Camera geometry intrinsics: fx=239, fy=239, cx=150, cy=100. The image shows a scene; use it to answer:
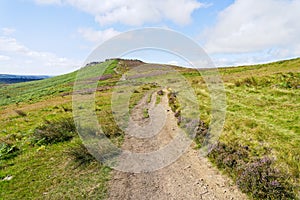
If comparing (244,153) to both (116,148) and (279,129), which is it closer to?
(279,129)

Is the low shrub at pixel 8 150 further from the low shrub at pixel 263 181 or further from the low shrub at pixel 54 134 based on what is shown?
the low shrub at pixel 263 181

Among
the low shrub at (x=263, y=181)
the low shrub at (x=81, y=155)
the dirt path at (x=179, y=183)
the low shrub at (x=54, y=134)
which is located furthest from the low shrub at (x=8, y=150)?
the low shrub at (x=263, y=181)

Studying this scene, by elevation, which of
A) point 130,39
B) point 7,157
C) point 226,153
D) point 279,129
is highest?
point 130,39

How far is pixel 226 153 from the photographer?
33.9ft

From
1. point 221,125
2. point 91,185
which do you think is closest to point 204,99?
point 221,125

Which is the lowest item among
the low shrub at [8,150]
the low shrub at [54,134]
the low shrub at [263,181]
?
the low shrub at [8,150]

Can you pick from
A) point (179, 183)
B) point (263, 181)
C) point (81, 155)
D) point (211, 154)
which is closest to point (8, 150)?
point (81, 155)

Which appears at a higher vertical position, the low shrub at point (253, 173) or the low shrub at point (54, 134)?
the low shrub at point (253, 173)

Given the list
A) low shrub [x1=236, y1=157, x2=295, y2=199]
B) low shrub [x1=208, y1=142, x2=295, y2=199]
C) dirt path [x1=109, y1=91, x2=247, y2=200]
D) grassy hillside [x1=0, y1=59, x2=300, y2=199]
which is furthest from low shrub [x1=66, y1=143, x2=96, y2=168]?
low shrub [x1=236, y1=157, x2=295, y2=199]

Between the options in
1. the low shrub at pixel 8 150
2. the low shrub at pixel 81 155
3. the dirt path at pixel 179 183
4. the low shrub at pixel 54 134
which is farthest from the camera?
the low shrub at pixel 54 134

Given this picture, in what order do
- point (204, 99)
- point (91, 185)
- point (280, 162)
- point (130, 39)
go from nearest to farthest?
point (280, 162) < point (91, 185) < point (130, 39) < point (204, 99)

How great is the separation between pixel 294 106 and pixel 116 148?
1051 cm

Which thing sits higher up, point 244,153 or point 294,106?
point 294,106

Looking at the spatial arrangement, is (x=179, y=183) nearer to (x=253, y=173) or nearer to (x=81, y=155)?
(x=253, y=173)
